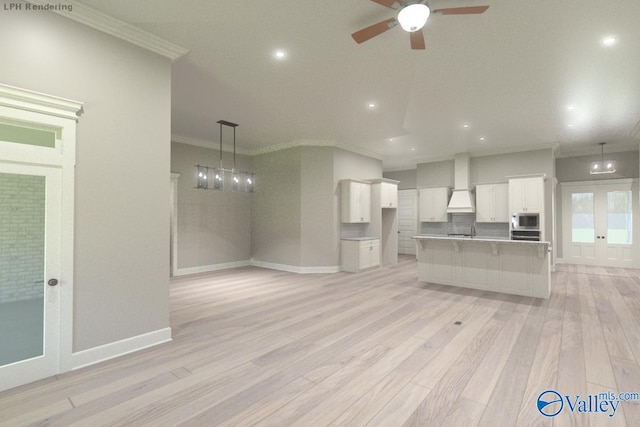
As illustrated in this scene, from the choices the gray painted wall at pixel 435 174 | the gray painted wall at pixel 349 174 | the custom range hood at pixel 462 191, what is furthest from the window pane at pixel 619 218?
the gray painted wall at pixel 349 174

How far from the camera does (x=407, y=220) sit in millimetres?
11164

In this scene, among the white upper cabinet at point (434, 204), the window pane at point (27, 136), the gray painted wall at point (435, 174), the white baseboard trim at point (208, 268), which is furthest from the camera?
the gray painted wall at point (435, 174)

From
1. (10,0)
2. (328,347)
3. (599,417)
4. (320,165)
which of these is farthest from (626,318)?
(10,0)

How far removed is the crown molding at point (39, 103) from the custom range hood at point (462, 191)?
8358mm

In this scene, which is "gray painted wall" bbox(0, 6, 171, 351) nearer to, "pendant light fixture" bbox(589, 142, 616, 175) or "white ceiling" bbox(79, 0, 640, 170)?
"white ceiling" bbox(79, 0, 640, 170)

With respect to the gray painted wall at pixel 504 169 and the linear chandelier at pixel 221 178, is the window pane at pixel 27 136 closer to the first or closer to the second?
the linear chandelier at pixel 221 178

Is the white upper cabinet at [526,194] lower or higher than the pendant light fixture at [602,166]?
lower

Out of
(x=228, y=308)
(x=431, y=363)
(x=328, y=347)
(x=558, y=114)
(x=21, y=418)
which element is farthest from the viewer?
(x=558, y=114)

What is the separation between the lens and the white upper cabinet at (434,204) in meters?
8.98

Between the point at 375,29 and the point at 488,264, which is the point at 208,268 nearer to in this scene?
the point at 488,264

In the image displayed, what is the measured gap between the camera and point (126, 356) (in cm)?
294

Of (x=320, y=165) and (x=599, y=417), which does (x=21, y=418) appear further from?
(x=320, y=165)

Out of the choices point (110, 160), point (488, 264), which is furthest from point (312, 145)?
point (110, 160)

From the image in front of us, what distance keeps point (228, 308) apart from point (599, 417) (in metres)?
4.11
